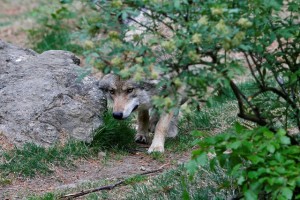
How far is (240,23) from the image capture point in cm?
340

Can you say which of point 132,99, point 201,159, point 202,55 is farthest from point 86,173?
point 202,55

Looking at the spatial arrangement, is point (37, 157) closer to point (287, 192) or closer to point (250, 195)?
point (250, 195)

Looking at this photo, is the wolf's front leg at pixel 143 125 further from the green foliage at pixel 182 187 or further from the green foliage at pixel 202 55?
the green foliage at pixel 202 55

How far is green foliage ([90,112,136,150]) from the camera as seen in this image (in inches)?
263

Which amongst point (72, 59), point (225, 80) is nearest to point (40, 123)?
point (72, 59)

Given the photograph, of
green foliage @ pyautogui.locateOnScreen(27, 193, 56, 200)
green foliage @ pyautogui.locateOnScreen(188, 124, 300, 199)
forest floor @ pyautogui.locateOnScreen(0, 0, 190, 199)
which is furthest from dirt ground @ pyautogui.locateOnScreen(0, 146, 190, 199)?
green foliage @ pyautogui.locateOnScreen(188, 124, 300, 199)

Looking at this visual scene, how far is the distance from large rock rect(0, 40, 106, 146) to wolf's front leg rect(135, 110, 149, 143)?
20.9 inches

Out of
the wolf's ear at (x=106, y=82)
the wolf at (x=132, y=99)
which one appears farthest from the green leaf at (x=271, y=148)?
the wolf's ear at (x=106, y=82)

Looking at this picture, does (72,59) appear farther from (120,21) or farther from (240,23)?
(240,23)

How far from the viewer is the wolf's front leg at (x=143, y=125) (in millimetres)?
7340

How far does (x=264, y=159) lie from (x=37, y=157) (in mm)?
3081

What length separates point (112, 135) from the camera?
22.5ft

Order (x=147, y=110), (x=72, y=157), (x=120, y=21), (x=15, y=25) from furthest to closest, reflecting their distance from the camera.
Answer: (x=15, y=25) → (x=147, y=110) → (x=72, y=157) → (x=120, y=21)

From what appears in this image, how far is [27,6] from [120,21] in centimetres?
1196
